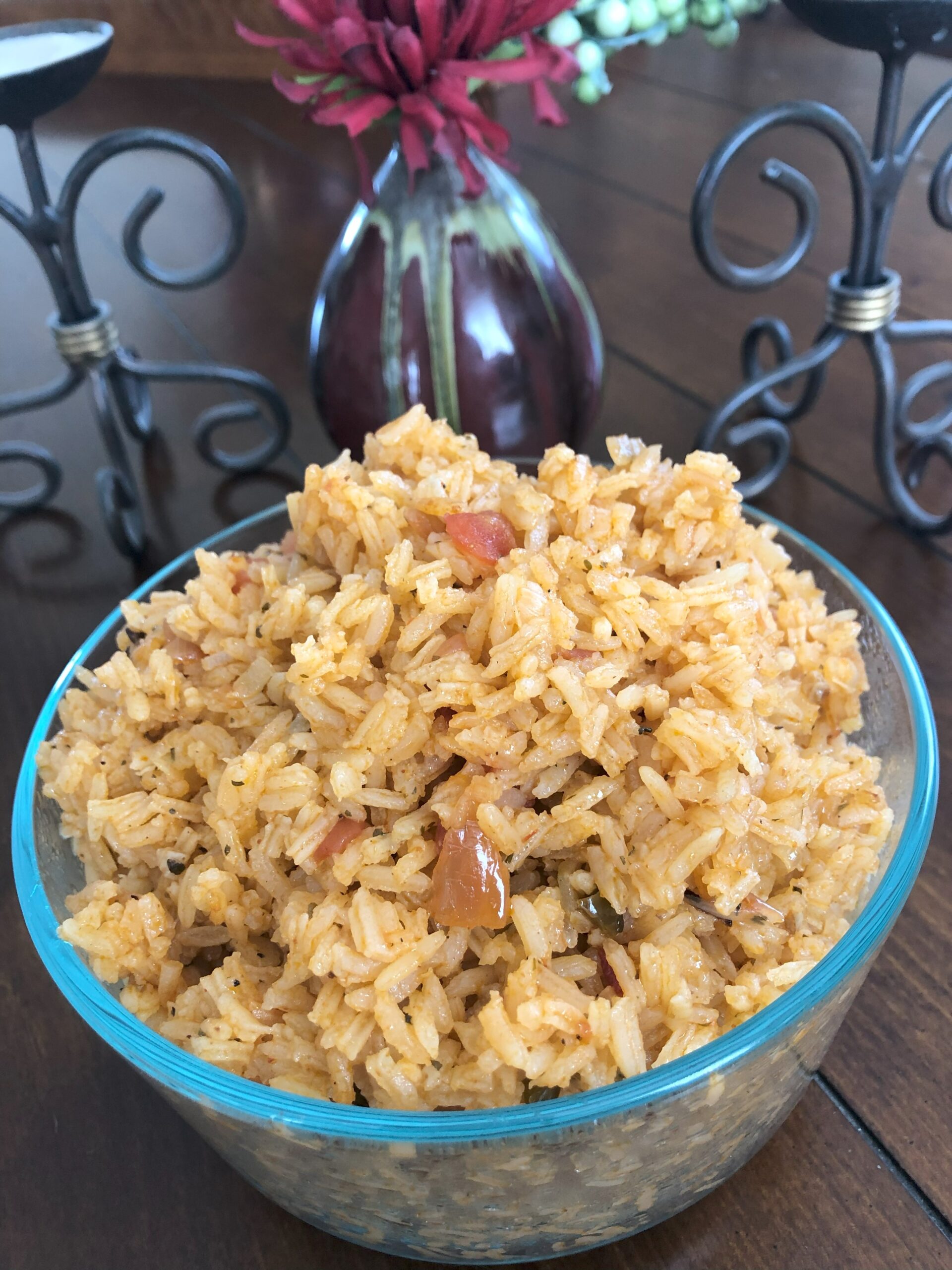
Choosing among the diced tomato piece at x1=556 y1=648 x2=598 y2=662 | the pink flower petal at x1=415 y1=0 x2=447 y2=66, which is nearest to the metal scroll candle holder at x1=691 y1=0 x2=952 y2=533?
the pink flower petal at x1=415 y1=0 x2=447 y2=66

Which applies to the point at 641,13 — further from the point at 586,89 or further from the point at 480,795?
the point at 480,795

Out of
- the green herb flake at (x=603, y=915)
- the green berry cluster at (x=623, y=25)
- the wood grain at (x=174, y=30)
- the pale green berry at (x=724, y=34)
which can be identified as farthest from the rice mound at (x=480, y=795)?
the wood grain at (x=174, y=30)

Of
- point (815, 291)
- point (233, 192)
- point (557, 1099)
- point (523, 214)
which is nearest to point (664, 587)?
point (557, 1099)

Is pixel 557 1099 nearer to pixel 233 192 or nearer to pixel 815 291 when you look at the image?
pixel 233 192

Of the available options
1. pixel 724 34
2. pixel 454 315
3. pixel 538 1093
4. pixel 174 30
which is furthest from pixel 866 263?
pixel 174 30

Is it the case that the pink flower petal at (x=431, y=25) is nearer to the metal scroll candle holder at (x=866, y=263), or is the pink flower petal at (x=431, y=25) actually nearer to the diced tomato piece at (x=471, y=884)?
the metal scroll candle holder at (x=866, y=263)

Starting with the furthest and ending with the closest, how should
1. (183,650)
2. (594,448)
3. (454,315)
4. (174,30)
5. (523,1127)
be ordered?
1. (174,30)
2. (594,448)
3. (454,315)
4. (183,650)
5. (523,1127)
